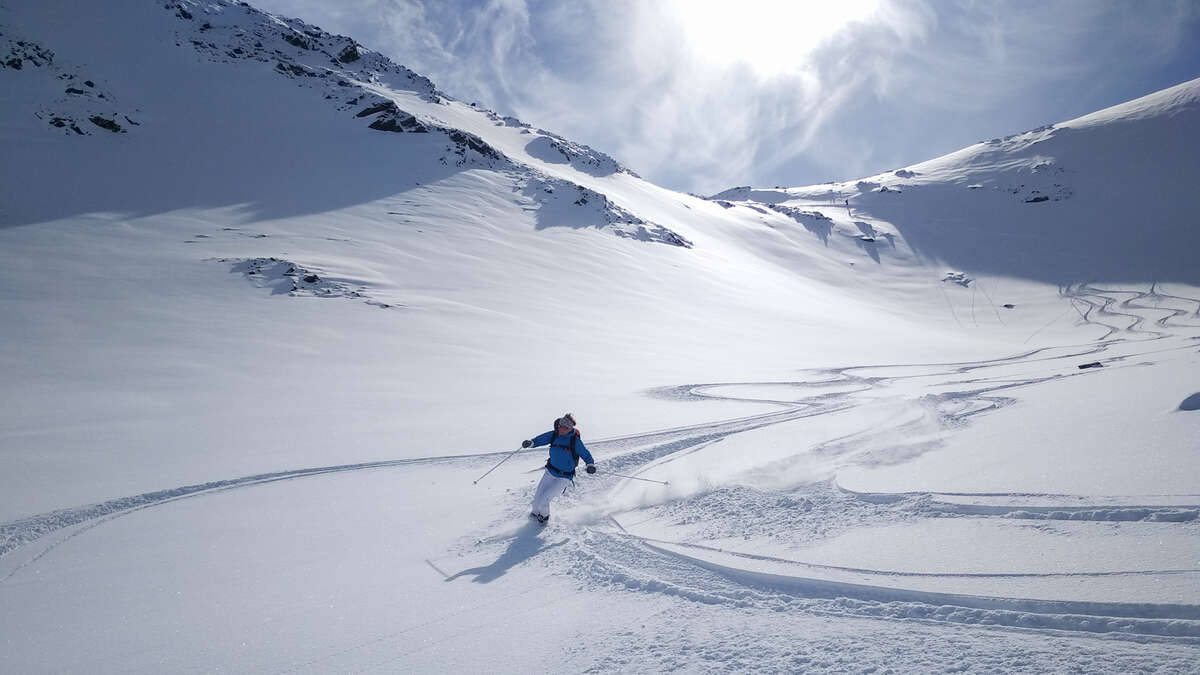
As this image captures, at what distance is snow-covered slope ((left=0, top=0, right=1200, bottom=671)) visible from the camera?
458 centimetres

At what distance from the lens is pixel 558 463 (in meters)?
7.96

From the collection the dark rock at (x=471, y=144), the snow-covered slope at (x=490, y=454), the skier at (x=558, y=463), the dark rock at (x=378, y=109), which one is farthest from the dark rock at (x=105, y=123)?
the skier at (x=558, y=463)

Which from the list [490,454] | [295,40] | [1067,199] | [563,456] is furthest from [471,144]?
[1067,199]

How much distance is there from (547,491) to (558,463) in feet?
1.45

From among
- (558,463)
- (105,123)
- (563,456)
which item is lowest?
(558,463)

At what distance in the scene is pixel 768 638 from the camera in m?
4.27

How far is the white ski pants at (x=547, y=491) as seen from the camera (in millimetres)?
7574

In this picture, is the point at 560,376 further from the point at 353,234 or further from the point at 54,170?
the point at 54,170

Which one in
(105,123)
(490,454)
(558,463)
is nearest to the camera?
(558,463)

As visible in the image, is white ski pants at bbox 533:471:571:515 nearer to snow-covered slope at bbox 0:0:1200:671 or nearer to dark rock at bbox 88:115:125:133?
snow-covered slope at bbox 0:0:1200:671

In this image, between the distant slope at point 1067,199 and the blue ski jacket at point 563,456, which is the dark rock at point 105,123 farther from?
the distant slope at point 1067,199

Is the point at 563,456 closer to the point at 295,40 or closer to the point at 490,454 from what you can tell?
the point at 490,454

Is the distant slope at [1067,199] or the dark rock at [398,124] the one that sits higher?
the distant slope at [1067,199]

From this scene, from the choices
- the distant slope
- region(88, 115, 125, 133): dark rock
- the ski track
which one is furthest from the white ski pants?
the distant slope
